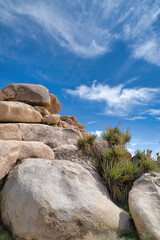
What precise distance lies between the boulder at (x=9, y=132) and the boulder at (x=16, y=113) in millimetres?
956

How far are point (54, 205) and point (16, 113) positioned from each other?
30.8ft

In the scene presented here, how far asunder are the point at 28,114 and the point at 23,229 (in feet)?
31.8

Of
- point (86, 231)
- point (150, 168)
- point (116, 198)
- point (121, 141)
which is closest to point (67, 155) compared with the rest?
point (121, 141)

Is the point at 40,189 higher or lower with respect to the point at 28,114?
lower

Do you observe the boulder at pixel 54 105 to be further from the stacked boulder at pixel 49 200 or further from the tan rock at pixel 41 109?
the stacked boulder at pixel 49 200

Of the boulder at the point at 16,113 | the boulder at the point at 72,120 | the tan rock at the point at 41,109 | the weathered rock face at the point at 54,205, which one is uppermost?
the boulder at the point at 72,120

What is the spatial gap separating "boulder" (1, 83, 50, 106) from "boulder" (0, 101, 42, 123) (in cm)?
160

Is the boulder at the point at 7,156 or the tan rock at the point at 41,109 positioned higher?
the tan rock at the point at 41,109

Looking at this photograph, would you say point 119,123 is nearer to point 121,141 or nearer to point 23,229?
point 121,141

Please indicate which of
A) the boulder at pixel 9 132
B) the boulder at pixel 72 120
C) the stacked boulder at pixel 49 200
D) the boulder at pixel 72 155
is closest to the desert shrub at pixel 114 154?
the boulder at pixel 72 155

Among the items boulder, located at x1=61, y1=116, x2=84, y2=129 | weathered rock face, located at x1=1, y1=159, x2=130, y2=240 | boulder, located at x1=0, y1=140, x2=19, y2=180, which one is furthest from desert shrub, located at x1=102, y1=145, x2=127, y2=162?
boulder, located at x1=61, y1=116, x2=84, y2=129

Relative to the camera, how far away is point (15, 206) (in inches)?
205

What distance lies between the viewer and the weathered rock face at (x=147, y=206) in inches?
194

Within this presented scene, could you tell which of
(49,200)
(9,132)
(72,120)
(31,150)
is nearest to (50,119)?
(9,132)
